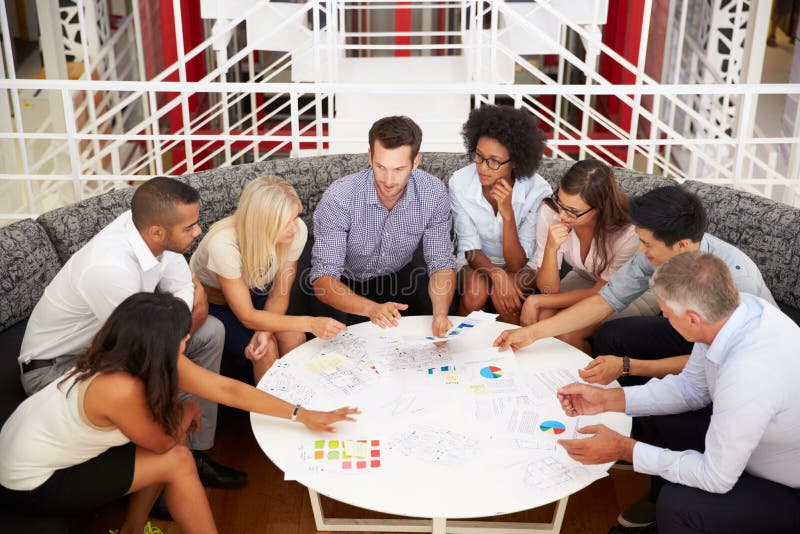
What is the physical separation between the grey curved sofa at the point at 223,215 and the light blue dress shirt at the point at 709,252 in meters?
0.40

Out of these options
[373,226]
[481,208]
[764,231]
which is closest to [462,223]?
[481,208]

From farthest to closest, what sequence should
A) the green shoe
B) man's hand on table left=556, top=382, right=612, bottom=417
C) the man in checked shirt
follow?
the man in checked shirt < the green shoe < man's hand on table left=556, top=382, right=612, bottom=417

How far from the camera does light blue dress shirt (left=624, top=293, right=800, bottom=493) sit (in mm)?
1865

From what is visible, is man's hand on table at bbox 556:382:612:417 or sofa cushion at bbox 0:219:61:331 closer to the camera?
man's hand on table at bbox 556:382:612:417

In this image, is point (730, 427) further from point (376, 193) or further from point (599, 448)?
point (376, 193)

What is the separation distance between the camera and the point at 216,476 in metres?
2.72

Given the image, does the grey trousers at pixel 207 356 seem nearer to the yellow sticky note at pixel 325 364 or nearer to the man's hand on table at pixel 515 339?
the yellow sticky note at pixel 325 364

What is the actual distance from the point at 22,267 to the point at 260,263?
2.59 feet

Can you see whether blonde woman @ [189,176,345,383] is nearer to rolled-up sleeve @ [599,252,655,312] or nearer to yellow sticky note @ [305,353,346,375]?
yellow sticky note @ [305,353,346,375]

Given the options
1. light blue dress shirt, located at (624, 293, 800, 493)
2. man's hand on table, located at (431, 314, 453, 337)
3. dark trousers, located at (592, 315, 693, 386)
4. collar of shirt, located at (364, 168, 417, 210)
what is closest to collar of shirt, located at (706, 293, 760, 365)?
light blue dress shirt, located at (624, 293, 800, 493)

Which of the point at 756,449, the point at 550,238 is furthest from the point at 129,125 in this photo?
the point at 756,449

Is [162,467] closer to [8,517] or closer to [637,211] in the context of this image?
[8,517]

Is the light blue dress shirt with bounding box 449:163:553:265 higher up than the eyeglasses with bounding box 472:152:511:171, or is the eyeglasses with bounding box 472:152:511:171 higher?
the eyeglasses with bounding box 472:152:511:171

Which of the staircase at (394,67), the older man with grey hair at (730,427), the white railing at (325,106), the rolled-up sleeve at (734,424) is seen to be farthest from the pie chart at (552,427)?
the staircase at (394,67)
